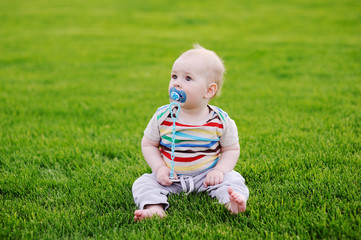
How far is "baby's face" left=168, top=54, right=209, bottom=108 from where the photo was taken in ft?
8.09

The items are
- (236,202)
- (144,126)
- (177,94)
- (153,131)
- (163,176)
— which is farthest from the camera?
(144,126)

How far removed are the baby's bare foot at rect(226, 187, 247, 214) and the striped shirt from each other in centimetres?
40

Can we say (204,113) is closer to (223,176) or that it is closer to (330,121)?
(223,176)

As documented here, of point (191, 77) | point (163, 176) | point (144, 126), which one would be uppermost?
point (191, 77)

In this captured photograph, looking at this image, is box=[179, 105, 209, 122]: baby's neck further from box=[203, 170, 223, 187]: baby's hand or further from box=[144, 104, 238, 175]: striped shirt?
box=[203, 170, 223, 187]: baby's hand

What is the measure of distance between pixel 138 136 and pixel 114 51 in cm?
595

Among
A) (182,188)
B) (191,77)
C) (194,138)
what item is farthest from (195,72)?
(182,188)

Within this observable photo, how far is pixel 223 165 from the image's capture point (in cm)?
262

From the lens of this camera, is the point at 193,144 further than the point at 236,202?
Yes

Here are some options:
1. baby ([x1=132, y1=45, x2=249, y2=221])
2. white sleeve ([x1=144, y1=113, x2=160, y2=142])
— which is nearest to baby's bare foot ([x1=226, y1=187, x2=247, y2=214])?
baby ([x1=132, y1=45, x2=249, y2=221])

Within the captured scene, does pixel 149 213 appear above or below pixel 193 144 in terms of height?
below

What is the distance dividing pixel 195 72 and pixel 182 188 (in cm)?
89

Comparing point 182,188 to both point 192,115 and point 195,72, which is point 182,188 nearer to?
point 192,115

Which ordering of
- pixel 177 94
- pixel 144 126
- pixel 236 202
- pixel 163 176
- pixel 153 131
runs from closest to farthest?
pixel 236 202 → pixel 177 94 → pixel 163 176 → pixel 153 131 → pixel 144 126
